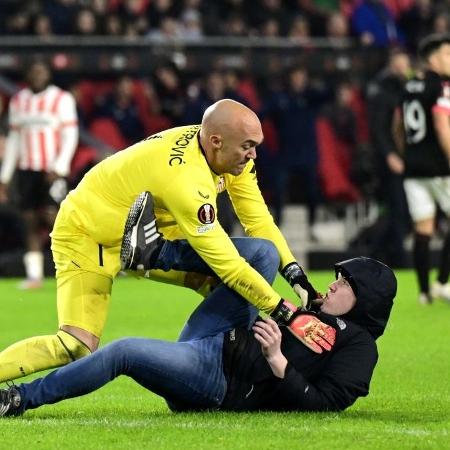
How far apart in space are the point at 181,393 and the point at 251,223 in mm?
1372

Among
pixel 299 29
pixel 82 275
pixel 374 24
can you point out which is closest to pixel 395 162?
pixel 299 29

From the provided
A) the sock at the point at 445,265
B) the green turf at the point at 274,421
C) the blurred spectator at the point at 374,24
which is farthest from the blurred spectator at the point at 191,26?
the green turf at the point at 274,421

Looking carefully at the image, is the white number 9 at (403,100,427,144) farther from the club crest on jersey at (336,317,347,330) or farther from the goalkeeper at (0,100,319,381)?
the club crest on jersey at (336,317,347,330)

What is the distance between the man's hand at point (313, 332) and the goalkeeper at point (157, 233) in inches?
3.2

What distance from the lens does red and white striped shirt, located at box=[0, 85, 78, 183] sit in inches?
555

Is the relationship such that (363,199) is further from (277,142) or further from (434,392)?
(434,392)

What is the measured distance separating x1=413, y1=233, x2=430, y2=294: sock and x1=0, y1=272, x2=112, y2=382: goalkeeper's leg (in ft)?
17.3

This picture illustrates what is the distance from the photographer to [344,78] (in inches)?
696

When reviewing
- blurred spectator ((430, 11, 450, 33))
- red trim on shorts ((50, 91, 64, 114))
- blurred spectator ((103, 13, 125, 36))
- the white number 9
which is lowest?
the white number 9

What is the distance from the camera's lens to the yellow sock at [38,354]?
681 centimetres

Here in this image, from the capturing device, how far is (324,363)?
661 centimetres

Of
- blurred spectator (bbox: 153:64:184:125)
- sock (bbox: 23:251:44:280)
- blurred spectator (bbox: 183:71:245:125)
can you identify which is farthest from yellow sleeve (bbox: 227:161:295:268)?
blurred spectator (bbox: 153:64:184:125)

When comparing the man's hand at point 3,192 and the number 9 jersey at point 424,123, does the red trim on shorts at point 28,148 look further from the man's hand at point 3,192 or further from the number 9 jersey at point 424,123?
the number 9 jersey at point 424,123

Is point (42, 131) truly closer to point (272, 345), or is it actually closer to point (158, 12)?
point (158, 12)
